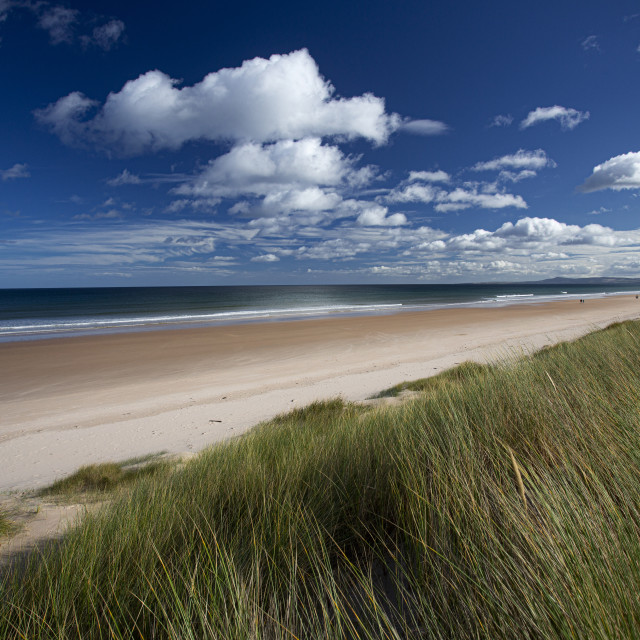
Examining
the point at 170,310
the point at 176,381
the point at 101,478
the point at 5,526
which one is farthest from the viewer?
the point at 170,310

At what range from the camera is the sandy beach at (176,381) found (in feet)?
Result: 25.2

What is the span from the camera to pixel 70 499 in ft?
15.5

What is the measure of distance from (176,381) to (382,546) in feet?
A: 40.8

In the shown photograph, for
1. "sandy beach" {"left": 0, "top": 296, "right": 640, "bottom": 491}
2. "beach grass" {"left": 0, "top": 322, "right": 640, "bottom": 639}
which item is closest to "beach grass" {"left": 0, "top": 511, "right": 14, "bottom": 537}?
"beach grass" {"left": 0, "top": 322, "right": 640, "bottom": 639}

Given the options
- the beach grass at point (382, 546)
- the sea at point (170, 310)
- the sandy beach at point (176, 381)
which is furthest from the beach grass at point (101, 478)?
the sea at point (170, 310)

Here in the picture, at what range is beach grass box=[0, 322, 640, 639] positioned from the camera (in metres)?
1.53

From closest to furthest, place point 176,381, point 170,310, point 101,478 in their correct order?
point 101,478, point 176,381, point 170,310

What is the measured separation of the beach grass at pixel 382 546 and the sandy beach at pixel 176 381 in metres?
4.64

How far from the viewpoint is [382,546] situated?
2.41 m

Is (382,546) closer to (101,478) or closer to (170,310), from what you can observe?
(101,478)

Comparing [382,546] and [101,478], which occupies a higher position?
[382,546]

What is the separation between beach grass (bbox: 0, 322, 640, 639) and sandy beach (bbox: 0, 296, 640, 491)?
464 centimetres

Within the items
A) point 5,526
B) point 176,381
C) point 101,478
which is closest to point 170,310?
point 176,381

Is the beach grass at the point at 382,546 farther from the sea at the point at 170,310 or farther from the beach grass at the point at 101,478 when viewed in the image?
the sea at the point at 170,310
